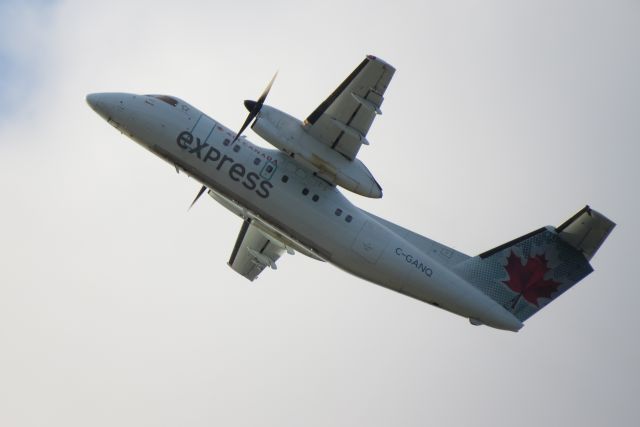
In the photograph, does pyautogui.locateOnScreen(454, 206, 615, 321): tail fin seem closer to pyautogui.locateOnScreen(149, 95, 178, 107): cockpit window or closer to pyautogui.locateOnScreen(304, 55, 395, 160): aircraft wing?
pyautogui.locateOnScreen(304, 55, 395, 160): aircraft wing

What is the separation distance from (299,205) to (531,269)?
21.1 ft

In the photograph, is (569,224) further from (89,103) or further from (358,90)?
(89,103)

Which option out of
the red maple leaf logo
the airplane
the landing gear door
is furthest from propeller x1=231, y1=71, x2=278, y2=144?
the red maple leaf logo

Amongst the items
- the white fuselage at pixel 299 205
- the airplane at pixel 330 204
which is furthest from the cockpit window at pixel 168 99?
the white fuselage at pixel 299 205

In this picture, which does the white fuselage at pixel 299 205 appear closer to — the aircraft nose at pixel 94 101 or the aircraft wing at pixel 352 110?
the aircraft nose at pixel 94 101

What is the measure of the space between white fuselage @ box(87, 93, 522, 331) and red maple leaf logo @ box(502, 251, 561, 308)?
0.86 meters

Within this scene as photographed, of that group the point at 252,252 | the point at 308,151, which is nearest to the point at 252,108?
the point at 308,151

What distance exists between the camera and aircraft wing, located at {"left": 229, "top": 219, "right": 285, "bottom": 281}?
79.5 ft

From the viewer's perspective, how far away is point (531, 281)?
20656 millimetres

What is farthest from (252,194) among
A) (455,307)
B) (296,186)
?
(455,307)

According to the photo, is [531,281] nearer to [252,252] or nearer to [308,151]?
[308,151]

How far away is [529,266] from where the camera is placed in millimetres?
20719

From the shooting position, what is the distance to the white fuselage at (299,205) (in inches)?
773

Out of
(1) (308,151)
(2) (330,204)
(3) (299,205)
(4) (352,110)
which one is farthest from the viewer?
(2) (330,204)
